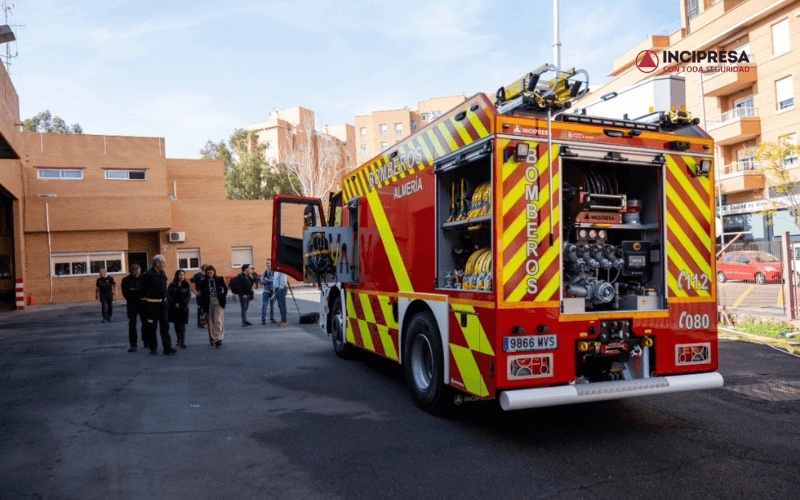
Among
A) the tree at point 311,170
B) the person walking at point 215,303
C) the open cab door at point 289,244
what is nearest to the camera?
the open cab door at point 289,244

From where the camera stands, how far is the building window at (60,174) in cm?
3088

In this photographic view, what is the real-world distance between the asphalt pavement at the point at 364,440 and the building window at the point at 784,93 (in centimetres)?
2389

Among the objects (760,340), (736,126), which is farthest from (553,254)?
(736,126)

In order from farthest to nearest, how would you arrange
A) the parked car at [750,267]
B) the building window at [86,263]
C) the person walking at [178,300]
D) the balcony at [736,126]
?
the building window at [86,263]
the balcony at [736,126]
the parked car at [750,267]
the person walking at [178,300]

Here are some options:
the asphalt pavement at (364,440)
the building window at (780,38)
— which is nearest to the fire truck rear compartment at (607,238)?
the asphalt pavement at (364,440)

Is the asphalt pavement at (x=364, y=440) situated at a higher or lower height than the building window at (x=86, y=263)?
lower

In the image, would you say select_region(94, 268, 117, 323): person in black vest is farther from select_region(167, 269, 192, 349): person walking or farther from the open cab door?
the open cab door

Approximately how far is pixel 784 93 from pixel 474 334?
29.4 metres

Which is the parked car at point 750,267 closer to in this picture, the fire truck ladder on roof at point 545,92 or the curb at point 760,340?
the curb at point 760,340

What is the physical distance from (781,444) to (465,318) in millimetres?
2768

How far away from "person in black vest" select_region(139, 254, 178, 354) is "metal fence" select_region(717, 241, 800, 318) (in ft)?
34.3

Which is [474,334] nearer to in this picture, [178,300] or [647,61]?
[178,300]

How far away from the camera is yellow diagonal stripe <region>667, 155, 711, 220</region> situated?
212 inches

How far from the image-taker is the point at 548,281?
4.86m
